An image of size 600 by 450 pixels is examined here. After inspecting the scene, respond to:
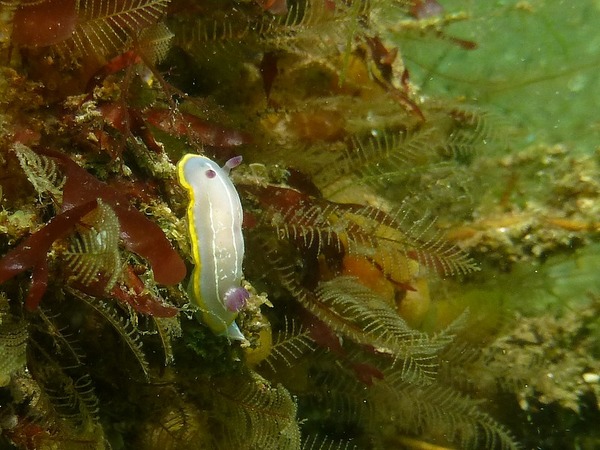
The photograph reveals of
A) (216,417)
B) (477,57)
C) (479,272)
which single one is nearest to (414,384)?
(479,272)

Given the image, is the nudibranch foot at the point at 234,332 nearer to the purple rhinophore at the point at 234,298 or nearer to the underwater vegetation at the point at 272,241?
the underwater vegetation at the point at 272,241

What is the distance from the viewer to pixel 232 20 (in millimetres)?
2521

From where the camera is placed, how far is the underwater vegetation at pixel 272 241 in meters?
1.91

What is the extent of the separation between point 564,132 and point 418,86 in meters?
1.26

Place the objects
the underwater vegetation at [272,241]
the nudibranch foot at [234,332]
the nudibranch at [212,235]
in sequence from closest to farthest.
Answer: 1. the underwater vegetation at [272,241]
2. the nudibranch at [212,235]
3. the nudibranch foot at [234,332]

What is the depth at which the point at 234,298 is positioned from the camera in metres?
2.09

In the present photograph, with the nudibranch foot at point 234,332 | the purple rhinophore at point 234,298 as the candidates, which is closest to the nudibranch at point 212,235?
the purple rhinophore at point 234,298

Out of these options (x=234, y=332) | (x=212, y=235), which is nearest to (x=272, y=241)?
(x=234, y=332)

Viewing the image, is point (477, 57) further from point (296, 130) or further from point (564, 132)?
point (296, 130)

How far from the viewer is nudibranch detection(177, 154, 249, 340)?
2.05 meters

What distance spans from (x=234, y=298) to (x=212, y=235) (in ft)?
0.97

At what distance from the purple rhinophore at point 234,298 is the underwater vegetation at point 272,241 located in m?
0.02

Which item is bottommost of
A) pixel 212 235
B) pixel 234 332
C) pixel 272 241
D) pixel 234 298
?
pixel 234 332

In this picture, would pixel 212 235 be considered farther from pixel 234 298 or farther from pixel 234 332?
pixel 234 332
